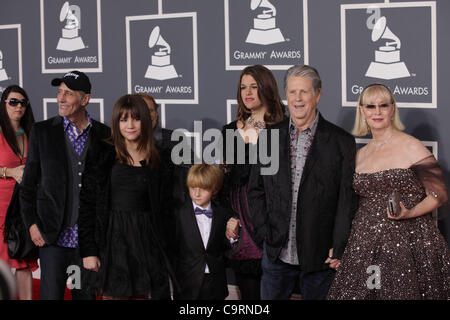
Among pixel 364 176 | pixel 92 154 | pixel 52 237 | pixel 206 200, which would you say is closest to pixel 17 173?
pixel 52 237

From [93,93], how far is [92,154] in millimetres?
2325

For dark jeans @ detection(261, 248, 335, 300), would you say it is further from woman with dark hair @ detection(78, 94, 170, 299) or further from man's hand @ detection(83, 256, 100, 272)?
man's hand @ detection(83, 256, 100, 272)

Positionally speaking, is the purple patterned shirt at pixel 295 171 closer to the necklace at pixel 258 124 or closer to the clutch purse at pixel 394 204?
the clutch purse at pixel 394 204

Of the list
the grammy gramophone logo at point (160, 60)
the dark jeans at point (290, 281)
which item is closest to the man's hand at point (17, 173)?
the grammy gramophone logo at point (160, 60)

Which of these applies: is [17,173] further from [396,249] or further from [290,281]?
[396,249]

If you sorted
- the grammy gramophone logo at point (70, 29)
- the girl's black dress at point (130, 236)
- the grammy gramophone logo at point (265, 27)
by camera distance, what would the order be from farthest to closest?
1. the grammy gramophone logo at point (70, 29)
2. the grammy gramophone logo at point (265, 27)
3. the girl's black dress at point (130, 236)

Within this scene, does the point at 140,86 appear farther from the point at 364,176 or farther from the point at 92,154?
the point at 364,176

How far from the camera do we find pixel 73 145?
416 cm

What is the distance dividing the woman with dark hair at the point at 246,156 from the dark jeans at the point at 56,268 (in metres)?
0.99

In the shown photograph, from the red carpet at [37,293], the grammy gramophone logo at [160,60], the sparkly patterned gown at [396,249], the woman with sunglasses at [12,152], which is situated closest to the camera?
the sparkly patterned gown at [396,249]

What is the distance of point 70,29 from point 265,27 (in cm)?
202

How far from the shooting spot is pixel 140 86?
18.7 feet

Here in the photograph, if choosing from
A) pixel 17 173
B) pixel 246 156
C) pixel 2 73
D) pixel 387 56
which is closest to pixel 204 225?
pixel 246 156

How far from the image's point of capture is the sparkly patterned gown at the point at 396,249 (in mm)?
3543
